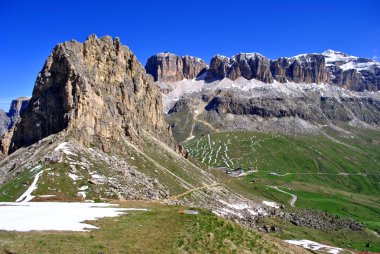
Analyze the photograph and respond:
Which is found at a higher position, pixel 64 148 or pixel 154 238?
pixel 64 148

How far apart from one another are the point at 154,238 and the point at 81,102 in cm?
10549

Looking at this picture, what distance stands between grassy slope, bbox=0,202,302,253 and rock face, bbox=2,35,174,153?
3389 inches

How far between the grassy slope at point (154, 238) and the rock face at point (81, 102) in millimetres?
86091

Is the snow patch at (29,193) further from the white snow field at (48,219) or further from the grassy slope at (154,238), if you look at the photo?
the grassy slope at (154,238)

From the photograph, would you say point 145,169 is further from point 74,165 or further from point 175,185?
point 74,165

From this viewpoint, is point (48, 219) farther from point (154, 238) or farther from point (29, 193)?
point (29, 193)

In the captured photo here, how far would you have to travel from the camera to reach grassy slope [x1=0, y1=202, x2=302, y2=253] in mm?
39656

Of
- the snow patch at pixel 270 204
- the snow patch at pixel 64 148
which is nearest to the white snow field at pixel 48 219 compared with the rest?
the snow patch at pixel 64 148

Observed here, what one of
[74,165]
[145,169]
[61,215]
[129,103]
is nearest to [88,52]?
[129,103]

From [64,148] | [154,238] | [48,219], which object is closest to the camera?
[154,238]

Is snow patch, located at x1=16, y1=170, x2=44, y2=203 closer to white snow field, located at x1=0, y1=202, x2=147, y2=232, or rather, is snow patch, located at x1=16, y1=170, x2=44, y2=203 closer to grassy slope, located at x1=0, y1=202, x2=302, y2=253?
white snow field, located at x1=0, y1=202, x2=147, y2=232

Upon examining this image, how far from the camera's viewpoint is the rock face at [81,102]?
14225 cm

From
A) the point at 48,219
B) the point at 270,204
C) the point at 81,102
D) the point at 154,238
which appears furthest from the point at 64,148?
the point at 270,204

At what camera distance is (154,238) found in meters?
45.4
